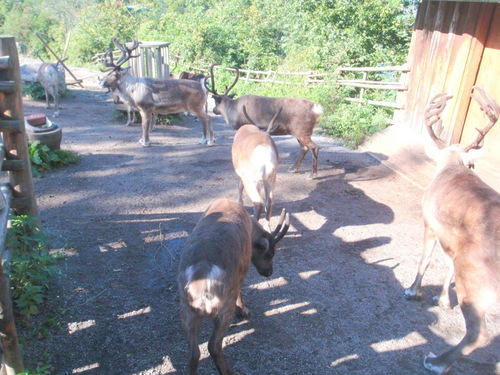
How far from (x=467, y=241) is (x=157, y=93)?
9006mm

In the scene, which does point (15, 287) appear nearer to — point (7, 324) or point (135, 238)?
point (7, 324)

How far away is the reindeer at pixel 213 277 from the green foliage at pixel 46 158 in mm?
5395

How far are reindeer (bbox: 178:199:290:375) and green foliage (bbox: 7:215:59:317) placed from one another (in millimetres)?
1527

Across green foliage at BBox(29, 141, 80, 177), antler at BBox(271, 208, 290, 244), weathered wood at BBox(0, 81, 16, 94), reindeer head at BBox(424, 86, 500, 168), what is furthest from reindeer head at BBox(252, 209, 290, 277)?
green foliage at BBox(29, 141, 80, 177)

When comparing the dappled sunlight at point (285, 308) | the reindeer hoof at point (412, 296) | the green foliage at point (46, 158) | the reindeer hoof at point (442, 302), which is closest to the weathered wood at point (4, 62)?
the dappled sunlight at point (285, 308)

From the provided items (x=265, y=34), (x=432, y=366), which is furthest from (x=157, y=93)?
(x=265, y=34)

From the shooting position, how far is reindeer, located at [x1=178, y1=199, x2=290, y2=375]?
276 cm

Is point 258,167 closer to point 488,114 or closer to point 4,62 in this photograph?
point 488,114

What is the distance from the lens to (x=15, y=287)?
11.4 feet

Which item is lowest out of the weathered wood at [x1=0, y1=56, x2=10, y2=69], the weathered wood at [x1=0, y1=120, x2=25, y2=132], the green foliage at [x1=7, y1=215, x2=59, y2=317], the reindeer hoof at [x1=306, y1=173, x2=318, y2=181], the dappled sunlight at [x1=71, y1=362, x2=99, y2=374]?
the reindeer hoof at [x1=306, y1=173, x2=318, y2=181]

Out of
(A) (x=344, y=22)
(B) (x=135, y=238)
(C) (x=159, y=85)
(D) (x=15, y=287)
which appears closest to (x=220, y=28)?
(A) (x=344, y=22)

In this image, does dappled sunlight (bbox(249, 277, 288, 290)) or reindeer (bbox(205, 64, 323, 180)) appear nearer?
dappled sunlight (bbox(249, 277, 288, 290))

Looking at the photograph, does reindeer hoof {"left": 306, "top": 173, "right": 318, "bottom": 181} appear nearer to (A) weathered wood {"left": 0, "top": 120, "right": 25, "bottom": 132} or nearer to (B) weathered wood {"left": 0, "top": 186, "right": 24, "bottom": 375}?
(A) weathered wood {"left": 0, "top": 120, "right": 25, "bottom": 132}

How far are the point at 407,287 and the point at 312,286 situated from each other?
3.75ft
